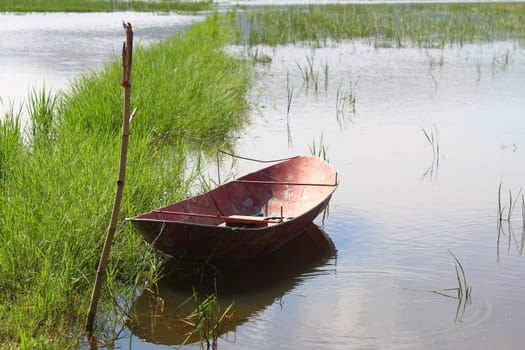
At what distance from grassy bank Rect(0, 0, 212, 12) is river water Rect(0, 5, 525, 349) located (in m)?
19.3

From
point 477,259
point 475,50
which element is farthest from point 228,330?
point 475,50

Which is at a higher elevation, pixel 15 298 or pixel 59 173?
pixel 59 173

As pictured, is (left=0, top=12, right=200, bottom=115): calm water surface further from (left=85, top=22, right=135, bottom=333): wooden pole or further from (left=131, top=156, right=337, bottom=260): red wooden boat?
(left=85, top=22, right=135, bottom=333): wooden pole

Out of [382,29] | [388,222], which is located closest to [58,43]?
[382,29]

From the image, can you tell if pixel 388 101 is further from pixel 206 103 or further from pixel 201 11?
pixel 201 11

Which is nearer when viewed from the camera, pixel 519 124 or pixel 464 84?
pixel 519 124

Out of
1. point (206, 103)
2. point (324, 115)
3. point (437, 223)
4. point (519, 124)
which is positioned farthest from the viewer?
point (324, 115)

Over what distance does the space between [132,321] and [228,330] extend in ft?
1.76

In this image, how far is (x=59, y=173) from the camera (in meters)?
5.64

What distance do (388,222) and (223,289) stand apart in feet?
6.85

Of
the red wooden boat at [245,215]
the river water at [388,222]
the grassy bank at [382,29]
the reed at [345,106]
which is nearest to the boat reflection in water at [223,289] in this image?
the river water at [388,222]

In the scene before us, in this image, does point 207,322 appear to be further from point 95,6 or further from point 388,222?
point 95,6

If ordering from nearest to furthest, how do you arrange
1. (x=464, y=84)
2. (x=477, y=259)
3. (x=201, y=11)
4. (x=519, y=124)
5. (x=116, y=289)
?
(x=116, y=289) → (x=477, y=259) → (x=519, y=124) → (x=464, y=84) → (x=201, y=11)

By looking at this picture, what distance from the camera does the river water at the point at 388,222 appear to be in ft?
16.2
